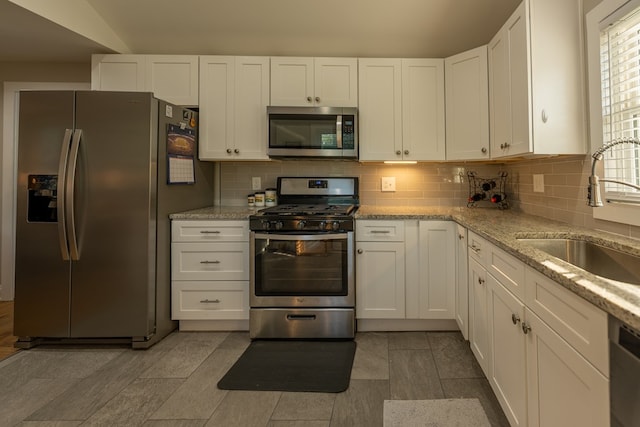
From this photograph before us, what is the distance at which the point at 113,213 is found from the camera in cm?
225

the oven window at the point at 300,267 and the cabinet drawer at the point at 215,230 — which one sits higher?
the cabinet drawer at the point at 215,230

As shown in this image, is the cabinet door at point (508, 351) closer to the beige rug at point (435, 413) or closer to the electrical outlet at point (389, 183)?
the beige rug at point (435, 413)

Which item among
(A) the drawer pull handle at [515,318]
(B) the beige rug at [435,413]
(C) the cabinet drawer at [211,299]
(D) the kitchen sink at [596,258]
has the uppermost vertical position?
(D) the kitchen sink at [596,258]

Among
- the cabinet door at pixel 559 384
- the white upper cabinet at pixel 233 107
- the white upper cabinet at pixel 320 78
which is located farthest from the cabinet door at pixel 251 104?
the cabinet door at pixel 559 384

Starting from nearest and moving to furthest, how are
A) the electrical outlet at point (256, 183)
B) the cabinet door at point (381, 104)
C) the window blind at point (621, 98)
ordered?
the window blind at point (621, 98) < the cabinet door at point (381, 104) < the electrical outlet at point (256, 183)

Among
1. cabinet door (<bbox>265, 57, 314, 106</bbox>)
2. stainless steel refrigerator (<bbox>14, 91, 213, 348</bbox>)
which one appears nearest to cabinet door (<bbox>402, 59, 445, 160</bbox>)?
cabinet door (<bbox>265, 57, 314, 106</bbox>)

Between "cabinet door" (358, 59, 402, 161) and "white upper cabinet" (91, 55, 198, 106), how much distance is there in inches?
54.9

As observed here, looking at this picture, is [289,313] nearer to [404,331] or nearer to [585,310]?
[404,331]

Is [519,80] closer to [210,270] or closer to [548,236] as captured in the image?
[548,236]

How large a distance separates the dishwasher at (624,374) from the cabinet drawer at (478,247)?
0.98m

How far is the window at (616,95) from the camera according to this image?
4.90 ft

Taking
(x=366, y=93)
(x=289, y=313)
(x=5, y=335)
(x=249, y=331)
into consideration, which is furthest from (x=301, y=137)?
(x=5, y=335)

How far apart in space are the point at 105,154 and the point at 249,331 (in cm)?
159

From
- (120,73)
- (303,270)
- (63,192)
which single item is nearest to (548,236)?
(303,270)
